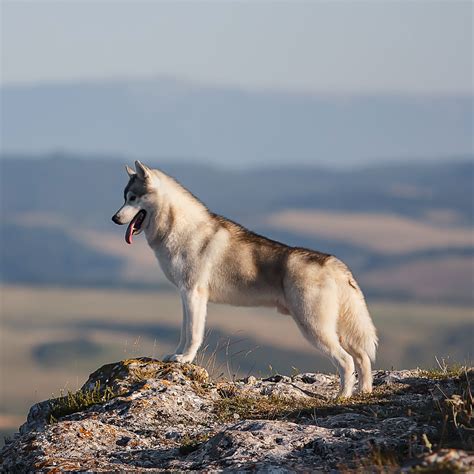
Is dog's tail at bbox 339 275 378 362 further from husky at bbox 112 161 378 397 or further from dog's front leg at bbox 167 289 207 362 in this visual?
dog's front leg at bbox 167 289 207 362

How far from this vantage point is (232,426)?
39.7ft

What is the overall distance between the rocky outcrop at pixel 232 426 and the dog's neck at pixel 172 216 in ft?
6.62

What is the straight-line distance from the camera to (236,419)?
13.2m

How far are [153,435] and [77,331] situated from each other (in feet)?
611

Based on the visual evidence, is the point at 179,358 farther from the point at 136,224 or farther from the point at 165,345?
the point at 165,345

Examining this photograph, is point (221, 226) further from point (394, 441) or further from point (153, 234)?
point (394, 441)

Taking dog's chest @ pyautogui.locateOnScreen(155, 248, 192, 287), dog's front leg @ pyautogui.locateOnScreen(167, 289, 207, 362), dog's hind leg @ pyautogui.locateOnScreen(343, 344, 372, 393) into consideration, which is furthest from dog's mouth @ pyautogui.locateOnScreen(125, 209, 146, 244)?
dog's hind leg @ pyautogui.locateOnScreen(343, 344, 372, 393)

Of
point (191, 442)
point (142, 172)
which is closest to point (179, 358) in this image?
point (142, 172)

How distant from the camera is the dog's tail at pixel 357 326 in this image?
51.1 ft

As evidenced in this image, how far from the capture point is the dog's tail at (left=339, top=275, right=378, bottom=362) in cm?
1557

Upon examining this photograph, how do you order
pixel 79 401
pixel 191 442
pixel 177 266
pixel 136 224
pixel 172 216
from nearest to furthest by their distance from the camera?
pixel 191 442 → pixel 79 401 → pixel 177 266 → pixel 172 216 → pixel 136 224

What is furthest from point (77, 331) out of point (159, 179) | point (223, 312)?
point (159, 179)

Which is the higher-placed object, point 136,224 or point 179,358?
point 136,224

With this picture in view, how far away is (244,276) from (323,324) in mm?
1277
